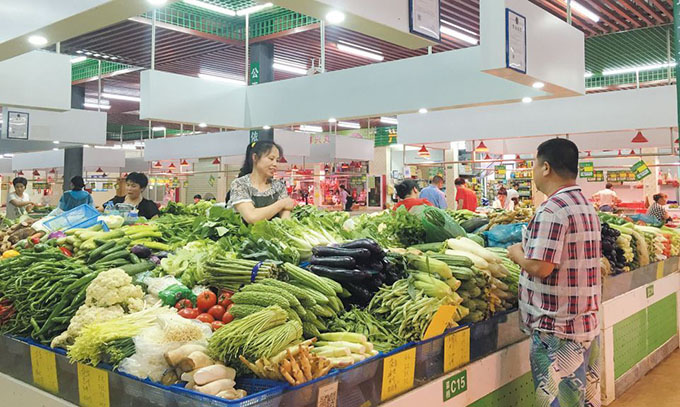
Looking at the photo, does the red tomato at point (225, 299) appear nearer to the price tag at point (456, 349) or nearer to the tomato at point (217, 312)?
the tomato at point (217, 312)

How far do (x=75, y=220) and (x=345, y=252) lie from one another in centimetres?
266

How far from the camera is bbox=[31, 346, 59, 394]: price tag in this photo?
2.31 metres

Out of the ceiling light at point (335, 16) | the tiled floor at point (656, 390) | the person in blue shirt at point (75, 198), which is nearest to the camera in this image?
the ceiling light at point (335, 16)

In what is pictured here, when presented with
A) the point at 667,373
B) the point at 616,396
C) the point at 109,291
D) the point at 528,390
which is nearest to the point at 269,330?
the point at 109,291

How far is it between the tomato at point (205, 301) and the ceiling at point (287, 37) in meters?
6.66

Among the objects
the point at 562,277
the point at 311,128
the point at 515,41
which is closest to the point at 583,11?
the point at 515,41

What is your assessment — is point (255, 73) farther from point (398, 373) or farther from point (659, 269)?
point (398, 373)

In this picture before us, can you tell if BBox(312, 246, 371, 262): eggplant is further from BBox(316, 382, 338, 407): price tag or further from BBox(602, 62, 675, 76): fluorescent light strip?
BBox(602, 62, 675, 76): fluorescent light strip

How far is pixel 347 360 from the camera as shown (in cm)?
203

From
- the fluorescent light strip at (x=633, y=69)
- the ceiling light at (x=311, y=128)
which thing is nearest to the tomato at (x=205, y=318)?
the fluorescent light strip at (x=633, y=69)

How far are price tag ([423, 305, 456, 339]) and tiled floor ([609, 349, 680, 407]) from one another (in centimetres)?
256

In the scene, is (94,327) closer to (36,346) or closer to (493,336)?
(36,346)

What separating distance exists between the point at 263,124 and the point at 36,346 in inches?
242

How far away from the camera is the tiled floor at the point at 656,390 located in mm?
4379
